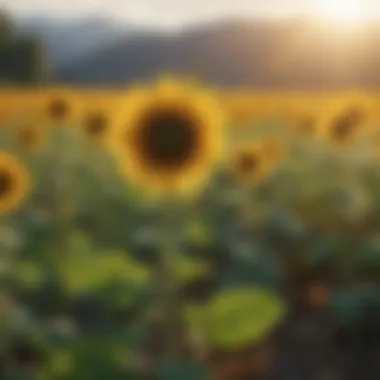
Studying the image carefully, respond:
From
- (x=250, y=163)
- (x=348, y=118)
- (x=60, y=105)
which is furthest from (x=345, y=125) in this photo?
(x=60, y=105)

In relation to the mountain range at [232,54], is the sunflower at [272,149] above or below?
below

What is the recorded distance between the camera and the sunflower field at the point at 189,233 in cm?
122

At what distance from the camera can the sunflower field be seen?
3.99 ft

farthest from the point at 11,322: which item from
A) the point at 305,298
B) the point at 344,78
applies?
the point at 344,78

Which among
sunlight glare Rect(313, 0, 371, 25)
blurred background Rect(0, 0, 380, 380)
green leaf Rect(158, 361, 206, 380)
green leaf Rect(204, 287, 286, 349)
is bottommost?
green leaf Rect(158, 361, 206, 380)

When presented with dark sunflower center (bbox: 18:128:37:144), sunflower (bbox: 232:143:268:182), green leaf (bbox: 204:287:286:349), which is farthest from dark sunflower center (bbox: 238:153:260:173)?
dark sunflower center (bbox: 18:128:37:144)

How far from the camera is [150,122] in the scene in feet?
3.97

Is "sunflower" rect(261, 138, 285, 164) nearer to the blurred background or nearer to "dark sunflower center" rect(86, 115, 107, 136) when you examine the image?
the blurred background

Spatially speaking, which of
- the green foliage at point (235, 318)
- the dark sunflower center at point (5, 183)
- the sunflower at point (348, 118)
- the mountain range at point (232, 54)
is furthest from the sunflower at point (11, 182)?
the sunflower at point (348, 118)

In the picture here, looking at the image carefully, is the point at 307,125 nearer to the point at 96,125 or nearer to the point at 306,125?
the point at 306,125

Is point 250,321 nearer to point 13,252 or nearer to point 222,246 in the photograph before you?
point 222,246

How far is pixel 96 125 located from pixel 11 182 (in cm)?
12

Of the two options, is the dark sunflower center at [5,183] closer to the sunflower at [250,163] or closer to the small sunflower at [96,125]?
the small sunflower at [96,125]

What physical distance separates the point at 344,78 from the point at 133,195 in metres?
0.28
